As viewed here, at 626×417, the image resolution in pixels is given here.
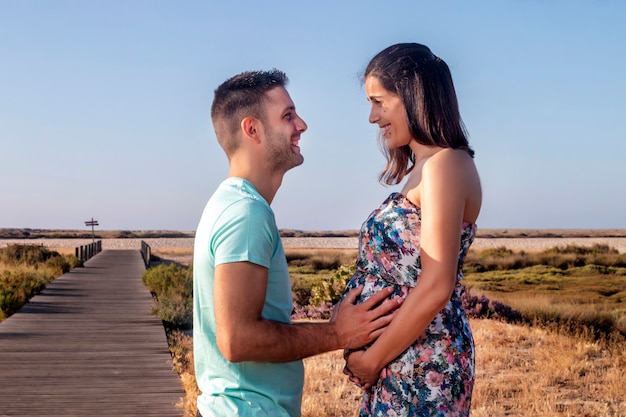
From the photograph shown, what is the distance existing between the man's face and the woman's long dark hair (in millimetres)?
330

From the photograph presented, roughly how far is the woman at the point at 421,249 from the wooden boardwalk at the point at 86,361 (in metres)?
3.90

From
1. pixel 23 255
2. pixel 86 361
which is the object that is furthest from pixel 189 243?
pixel 86 361

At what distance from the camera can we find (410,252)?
199 centimetres

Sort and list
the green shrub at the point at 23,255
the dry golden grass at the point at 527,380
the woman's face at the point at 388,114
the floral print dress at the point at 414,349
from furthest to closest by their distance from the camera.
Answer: the green shrub at the point at 23,255, the dry golden grass at the point at 527,380, the woman's face at the point at 388,114, the floral print dress at the point at 414,349

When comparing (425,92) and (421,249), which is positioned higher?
(425,92)

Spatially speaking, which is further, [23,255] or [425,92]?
[23,255]

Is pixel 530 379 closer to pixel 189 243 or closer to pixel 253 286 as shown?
pixel 253 286

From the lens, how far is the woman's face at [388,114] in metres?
2.10

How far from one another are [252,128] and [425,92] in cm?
50

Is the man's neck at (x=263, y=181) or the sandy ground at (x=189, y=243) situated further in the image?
the sandy ground at (x=189, y=243)

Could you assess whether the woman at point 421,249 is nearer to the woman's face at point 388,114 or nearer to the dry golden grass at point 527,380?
the woman's face at point 388,114

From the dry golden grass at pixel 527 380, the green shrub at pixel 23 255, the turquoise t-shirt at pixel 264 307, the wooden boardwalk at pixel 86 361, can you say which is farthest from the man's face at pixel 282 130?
the green shrub at pixel 23 255

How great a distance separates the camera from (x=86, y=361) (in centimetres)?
783

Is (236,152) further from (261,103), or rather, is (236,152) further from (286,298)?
(286,298)
